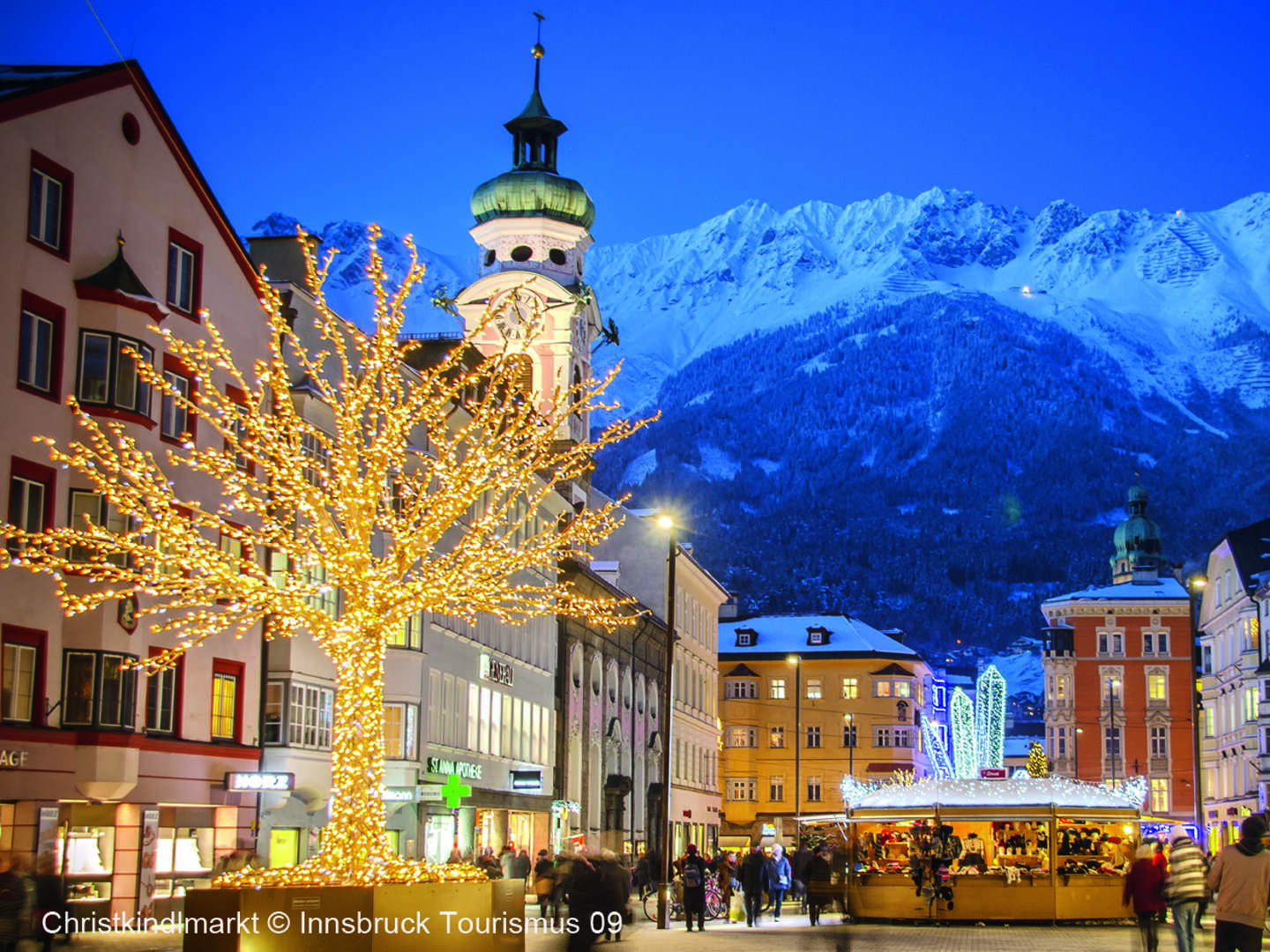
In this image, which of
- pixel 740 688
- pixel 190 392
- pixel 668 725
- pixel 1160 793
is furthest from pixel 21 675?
pixel 1160 793

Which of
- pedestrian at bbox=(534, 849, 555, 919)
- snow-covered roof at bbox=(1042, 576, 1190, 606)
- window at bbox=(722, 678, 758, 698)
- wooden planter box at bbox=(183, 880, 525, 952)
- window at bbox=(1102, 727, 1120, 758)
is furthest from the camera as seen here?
snow-covered roof at bbox=(1042, 576, 1190, 606)

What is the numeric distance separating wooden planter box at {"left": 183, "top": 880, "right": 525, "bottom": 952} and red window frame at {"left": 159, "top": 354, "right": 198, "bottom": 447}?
54.4ft

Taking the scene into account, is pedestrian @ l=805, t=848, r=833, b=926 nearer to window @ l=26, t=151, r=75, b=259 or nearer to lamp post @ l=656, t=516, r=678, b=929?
lamp post @ l=656, t=516, r=678, b=929

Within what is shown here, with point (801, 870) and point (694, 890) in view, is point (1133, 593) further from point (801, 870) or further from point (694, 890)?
point (694, 890)

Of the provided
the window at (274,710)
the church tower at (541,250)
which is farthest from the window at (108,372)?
the church tower at (541,250)

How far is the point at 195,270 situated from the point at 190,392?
2851 millimetres

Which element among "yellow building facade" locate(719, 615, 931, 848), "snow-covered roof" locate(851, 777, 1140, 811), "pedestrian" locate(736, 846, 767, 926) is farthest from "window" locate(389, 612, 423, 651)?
"yellow building facade" locate(719, 615, 931, 848)

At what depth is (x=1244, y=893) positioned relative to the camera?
53.0 ft

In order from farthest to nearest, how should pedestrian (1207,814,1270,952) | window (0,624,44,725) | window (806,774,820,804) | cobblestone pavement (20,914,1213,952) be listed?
1. window (806,774,820,804)
2. window (0,624,44,725)
3. cobblestone pavement (20,914,1213,952)
4. pedestrian (1207,814,1270,952)

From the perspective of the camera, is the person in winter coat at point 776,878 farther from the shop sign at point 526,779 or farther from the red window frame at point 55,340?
the red window frame at point 55,340

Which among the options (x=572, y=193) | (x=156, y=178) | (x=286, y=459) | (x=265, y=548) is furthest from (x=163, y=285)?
(x=572, y=193)

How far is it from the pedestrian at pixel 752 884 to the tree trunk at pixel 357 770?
1981 centimetres

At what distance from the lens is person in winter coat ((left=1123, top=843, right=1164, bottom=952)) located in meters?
23.9

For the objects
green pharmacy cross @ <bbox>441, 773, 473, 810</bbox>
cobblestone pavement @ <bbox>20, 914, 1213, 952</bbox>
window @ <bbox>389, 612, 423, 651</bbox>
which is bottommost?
cobblestone pavement @ <bbox>20, 914, 1213, 952</bbox>
